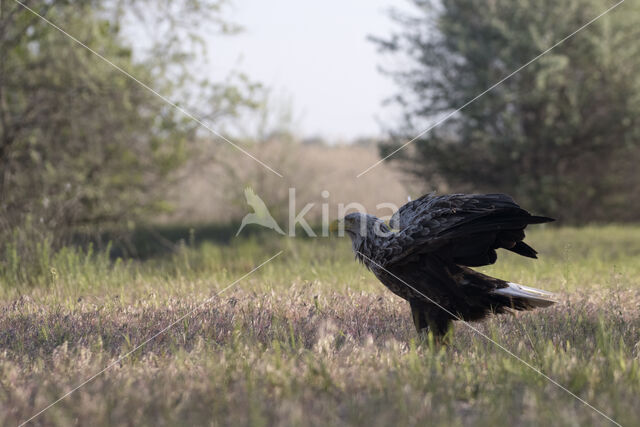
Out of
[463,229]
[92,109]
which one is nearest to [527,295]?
[463,229]

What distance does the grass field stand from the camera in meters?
2.90

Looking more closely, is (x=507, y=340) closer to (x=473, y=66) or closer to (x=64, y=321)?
(x=64, y=321)

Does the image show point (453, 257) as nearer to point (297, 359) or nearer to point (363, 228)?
point (363, 228)

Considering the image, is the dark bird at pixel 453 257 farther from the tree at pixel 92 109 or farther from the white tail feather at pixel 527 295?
the tree at pixel 92 109

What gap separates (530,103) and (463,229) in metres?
12.5

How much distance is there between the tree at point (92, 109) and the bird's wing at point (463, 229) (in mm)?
6846

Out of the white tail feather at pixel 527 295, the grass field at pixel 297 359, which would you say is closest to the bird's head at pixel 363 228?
the grass field at pixel 297 359

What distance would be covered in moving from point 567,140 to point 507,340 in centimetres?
1242

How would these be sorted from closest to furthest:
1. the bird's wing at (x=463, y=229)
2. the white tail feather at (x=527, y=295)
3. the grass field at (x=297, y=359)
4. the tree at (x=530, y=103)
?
the grass field at (x=297, y=359) → the bird's wing at (x=463, y=229) → the white tail feather at (x=527, y=295) → the tree at (x=530, y=103)

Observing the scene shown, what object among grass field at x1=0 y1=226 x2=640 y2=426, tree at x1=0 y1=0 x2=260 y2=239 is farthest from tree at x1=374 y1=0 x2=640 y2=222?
grass field at x1=0 y1=226 x2=640 y2=426

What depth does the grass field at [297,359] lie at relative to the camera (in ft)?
9.50

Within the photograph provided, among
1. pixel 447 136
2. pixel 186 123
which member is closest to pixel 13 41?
pixel 186 123

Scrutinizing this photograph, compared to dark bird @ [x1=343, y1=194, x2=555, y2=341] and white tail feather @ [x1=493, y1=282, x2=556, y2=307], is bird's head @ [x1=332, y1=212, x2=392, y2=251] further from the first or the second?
white tail feather @ [x1=493, y1=282, x2=556, y2=307]

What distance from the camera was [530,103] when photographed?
15.1 metres
